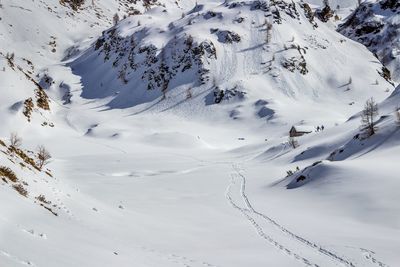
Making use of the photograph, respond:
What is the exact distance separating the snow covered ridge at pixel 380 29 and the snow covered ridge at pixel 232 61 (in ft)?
29.1

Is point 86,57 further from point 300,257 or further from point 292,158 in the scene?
point 300,257

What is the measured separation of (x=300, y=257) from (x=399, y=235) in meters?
6.40

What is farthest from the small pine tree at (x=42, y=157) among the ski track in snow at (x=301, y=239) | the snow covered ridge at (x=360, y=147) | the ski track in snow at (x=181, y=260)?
the ski track in snow at (x=181, y=260)

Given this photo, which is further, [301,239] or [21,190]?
[301,239]

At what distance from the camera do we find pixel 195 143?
298ft

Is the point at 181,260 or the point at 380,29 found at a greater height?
the point at 181,260

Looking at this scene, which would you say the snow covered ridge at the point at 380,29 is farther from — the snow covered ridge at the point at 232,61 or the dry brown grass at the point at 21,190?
the dry brown grass at the point at 21,190

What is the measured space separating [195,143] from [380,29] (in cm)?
11572

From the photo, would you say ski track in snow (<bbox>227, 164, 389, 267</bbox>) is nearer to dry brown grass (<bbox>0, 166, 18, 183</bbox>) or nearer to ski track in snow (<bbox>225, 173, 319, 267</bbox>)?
ski track in snow (<bbox>225, 173, 319, 267</bbox>)

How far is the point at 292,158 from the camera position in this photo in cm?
5928

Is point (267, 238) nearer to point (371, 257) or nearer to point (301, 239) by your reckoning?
point (301, 239)

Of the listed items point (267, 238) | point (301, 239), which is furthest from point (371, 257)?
point (267, 238)

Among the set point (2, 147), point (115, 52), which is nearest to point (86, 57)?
point (115, 52)

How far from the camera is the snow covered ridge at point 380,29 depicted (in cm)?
15988
